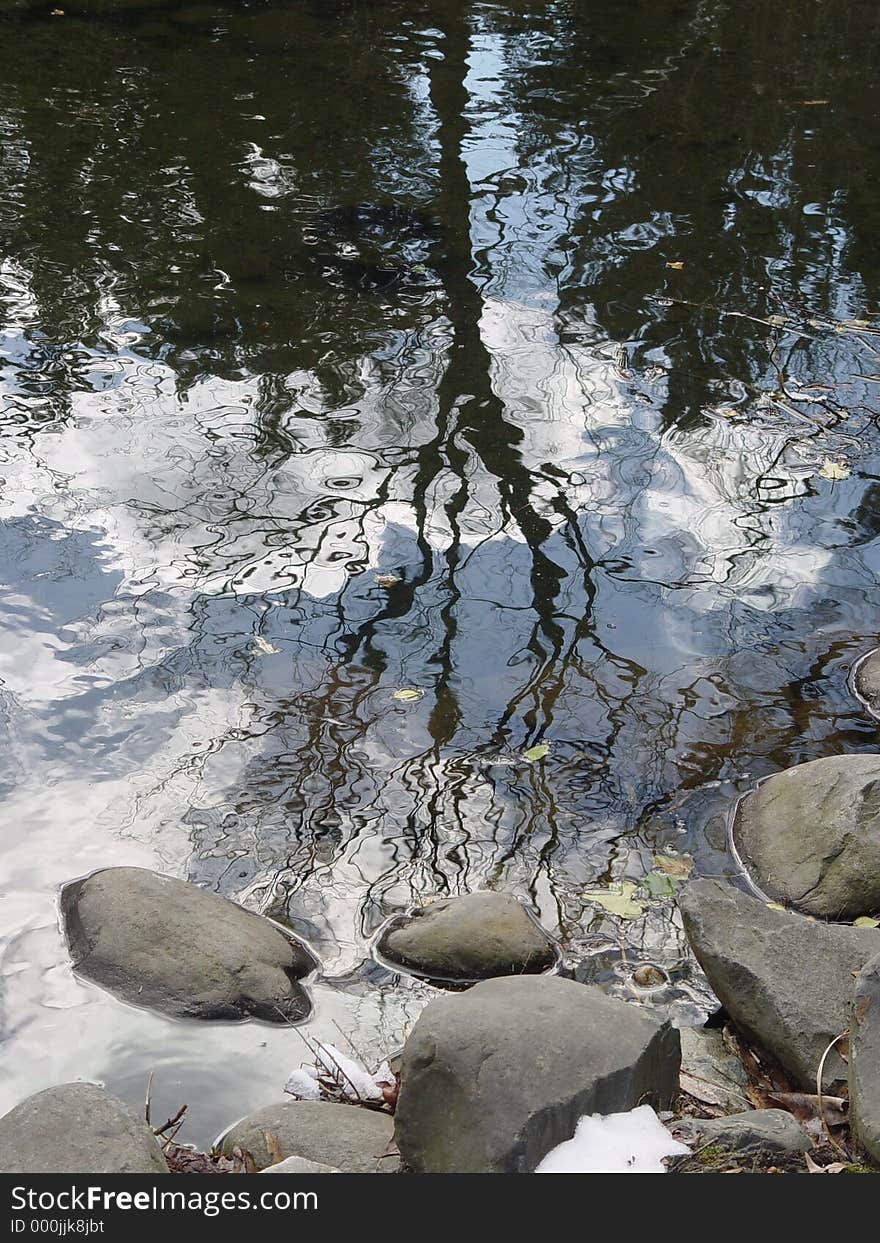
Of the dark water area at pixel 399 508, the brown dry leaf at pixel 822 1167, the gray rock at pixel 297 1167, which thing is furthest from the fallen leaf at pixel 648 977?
the gray rock at pixel 297 1167

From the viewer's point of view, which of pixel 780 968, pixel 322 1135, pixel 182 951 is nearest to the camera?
pixel 322 1135

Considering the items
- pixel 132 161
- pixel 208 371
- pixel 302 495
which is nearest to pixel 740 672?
pixel 302 495

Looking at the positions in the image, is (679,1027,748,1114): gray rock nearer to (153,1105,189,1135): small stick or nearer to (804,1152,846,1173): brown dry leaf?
(804,1152,846,1173): brown dry leaf

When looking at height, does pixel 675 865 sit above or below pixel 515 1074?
below

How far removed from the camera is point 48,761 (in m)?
4.49

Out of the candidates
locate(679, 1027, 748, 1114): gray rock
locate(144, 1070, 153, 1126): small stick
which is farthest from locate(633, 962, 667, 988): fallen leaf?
locate(144, 1070, 153, 1126): small stick

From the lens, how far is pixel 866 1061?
2.76 meters

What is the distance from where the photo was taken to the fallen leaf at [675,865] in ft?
13.5

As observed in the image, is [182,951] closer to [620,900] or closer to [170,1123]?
[170,1123]

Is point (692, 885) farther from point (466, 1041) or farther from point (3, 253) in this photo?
point (3, 253)

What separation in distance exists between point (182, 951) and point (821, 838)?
7.08ft

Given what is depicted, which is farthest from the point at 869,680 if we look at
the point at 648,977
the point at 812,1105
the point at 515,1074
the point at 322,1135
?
the point at 322,1135

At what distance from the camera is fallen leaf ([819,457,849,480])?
630 centimetres

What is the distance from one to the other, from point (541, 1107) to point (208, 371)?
17.7 ft
